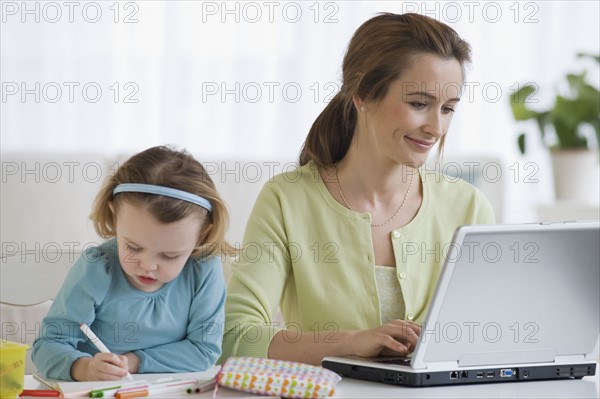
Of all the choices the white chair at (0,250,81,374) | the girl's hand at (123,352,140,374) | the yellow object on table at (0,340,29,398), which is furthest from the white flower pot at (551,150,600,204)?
the yellow object on table at (0,340,29,398)

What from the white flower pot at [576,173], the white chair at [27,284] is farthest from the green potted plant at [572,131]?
the white chair at [27,284]

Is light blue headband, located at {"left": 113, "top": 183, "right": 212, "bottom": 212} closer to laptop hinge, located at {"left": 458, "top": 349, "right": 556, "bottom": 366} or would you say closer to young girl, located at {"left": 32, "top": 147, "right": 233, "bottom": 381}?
young girl, located at {"left": 32, "top": 147, "right": 233, "bottom": 381}

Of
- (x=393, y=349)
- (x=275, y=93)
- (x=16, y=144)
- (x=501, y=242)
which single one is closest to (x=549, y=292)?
(x=501, y=242)

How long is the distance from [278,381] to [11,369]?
14.7 inches

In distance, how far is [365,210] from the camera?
1.85 m

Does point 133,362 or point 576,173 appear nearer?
point 133,362

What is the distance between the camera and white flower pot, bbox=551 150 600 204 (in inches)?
140

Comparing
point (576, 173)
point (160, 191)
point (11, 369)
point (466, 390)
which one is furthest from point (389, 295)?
point (576, 173)

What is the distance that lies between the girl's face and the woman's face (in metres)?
0.45

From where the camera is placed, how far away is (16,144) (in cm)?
361

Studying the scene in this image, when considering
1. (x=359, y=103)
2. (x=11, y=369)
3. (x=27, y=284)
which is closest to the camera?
(x=11, y=369)

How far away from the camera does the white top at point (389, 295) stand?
1.78 meters

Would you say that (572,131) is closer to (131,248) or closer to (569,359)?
(569,359)

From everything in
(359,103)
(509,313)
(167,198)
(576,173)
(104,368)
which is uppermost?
(359,103)
